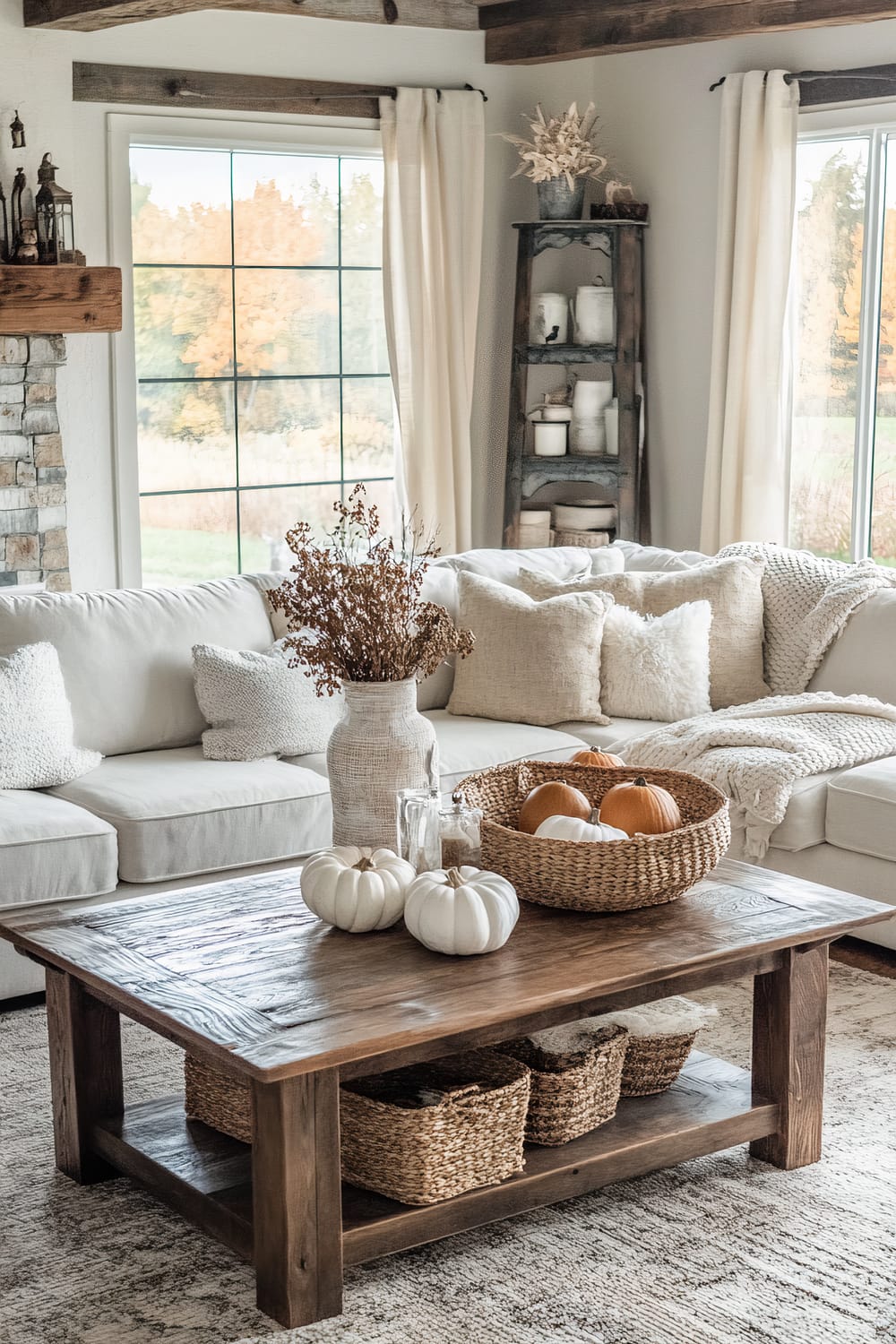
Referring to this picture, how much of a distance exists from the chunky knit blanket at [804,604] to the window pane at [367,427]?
2.12m

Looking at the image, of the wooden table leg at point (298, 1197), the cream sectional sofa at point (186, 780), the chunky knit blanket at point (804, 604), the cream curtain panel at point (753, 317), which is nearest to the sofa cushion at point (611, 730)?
the cream sectional sofa at point (186, 780)

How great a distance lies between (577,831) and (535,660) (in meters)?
1.74

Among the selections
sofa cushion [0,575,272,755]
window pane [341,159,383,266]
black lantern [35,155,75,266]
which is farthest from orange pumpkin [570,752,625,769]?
window pane [341,159,383,266]

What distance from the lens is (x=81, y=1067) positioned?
2.70 metres

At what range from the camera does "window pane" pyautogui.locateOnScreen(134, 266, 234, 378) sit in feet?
19.0

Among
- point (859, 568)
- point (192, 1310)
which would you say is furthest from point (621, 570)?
point (192, 1310)

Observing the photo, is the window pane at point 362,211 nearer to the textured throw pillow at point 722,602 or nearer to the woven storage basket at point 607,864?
the textured throw pillow at point 722,602

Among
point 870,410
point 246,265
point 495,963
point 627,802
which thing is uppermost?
point 246,265

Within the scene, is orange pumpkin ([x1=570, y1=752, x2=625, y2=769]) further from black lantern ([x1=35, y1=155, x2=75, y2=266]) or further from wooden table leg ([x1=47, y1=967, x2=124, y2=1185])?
black lantern ([x1=35, y1=155, x2=75, y2=266])

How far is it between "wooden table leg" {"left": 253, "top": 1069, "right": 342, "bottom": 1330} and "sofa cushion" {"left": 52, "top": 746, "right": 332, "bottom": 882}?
4.65 feet

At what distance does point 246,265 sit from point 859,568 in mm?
2695

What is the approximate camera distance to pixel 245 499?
20.1 feet

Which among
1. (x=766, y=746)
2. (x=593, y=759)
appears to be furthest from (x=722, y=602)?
(x=593, y=759)

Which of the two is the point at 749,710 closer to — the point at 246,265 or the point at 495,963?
the point at 495,963
